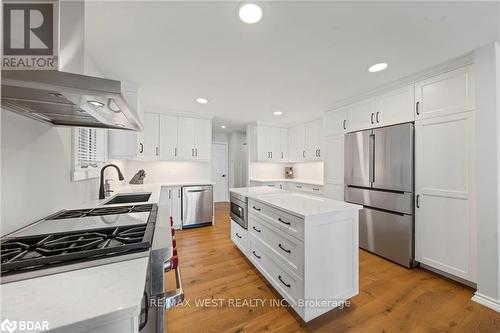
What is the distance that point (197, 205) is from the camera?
3871 mm

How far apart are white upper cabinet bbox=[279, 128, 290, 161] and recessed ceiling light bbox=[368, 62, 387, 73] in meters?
3.02

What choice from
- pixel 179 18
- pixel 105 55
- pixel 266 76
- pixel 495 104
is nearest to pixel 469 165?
pixel 495 104

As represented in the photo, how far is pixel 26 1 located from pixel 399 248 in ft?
12.1

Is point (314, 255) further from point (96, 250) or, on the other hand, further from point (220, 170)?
point (220, 170)

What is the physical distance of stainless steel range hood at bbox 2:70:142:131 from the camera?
25.1 inches

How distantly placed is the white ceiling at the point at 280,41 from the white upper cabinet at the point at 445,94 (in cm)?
22

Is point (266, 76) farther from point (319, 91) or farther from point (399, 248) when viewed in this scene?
point (399, 248)

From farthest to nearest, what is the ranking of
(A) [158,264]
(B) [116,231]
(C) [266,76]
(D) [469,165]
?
(C) [266,76] → (D) [469,165] → (B) [116,231] → (A) [158,264]

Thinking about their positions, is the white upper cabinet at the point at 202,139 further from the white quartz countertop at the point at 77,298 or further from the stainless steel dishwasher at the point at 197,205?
the white quartz countertop at the point at 77,298

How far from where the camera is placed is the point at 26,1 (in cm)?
78

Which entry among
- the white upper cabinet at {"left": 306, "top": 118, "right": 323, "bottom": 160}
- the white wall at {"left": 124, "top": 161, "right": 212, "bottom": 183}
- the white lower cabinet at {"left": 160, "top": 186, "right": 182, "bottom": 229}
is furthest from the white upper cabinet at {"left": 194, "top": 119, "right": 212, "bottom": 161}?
the white upper cabinet at {"left": 306, "top": 118, "right": 323, "bottom": 160}

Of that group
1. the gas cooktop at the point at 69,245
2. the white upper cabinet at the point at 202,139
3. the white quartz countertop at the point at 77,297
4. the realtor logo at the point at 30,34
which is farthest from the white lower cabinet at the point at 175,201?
the white quartz countertop at the point at 77,297

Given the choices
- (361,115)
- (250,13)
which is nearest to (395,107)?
(361,115)

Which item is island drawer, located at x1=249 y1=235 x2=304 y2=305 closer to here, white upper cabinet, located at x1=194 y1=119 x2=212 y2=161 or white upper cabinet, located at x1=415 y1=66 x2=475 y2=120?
white upper cabinet, located at x1=415 y1=66 x2=475 y2=120
